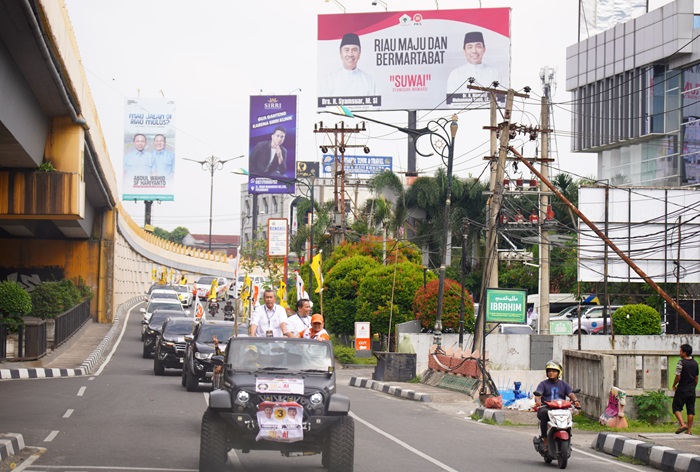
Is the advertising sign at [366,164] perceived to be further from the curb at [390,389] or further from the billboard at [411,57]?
the curb at [390,389]

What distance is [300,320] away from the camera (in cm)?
1565

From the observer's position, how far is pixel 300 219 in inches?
3063

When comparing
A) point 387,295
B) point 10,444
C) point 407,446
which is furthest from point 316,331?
point 387,295

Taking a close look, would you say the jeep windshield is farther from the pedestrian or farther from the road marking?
the pedestrian

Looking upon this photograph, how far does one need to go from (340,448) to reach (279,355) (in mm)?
1596

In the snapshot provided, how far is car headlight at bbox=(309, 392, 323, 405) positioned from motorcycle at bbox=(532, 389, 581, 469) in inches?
153

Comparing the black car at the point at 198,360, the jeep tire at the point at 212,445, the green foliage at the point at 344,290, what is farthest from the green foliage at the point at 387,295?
the jeep tire at the point at 212,445

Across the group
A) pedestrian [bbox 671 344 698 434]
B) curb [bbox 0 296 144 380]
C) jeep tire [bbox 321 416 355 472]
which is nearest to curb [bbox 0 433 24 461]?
jeep tire [bbox 321 416 355 472]

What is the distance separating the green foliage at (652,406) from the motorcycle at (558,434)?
598 centimetres

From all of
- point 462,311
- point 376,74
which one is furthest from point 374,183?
point 462,311

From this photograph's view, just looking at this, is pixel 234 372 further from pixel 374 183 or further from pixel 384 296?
pixel 374 183

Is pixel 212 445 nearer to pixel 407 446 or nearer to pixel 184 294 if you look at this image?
pixel 407 446

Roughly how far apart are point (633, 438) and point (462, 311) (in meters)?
19.6

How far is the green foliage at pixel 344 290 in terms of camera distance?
48.2m
